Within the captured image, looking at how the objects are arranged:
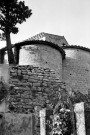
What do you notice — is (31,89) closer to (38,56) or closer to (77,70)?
(38,56)

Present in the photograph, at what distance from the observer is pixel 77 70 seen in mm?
20438

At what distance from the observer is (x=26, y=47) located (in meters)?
17.6

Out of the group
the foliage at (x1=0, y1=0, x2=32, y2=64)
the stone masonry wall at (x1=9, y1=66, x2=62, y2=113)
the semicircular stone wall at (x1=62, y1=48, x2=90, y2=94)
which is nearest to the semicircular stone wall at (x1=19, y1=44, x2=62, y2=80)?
the foliage at (x1=0, y1=0, x2=32, y2=64)

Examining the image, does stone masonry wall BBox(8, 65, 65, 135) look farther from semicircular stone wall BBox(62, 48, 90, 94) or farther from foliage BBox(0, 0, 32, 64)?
semicircular stone wall BBox(62, 48, 90, 94)

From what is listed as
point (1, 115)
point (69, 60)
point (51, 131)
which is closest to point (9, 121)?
point (1, 115)

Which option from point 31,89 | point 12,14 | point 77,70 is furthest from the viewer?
point 77,70

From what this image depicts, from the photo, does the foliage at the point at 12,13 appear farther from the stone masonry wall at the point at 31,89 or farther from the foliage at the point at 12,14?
the stone masonry wall at the point at 31,89

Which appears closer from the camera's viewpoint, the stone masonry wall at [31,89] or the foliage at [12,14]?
the stone masonry wall at [31,89]

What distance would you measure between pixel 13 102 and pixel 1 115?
2.20m

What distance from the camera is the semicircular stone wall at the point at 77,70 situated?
64.5 ft

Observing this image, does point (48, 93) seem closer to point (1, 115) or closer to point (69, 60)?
point (1, 115)

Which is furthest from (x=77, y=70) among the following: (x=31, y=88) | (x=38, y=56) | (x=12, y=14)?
(x=31, y=88)

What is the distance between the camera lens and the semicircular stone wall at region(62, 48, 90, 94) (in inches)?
774

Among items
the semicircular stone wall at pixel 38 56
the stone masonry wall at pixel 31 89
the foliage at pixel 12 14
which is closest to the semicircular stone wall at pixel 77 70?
the semicircular stone wall at pixel 38 56
